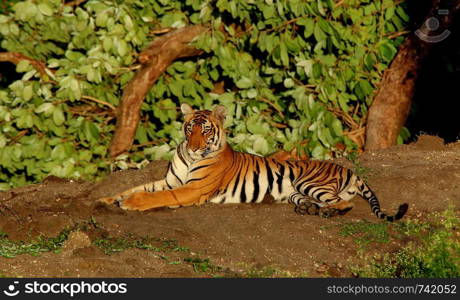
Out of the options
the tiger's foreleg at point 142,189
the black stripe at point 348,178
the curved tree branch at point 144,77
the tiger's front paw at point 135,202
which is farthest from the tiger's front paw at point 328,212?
the curved tree branch at point 144,77

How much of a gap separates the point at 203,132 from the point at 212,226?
1.22 metres

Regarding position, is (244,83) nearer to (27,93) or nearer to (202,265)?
(27,93)

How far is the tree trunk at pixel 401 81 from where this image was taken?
9.10 meters

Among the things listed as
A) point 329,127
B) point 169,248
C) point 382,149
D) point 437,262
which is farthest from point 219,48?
point 437,262

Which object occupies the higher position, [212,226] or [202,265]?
[202,265]

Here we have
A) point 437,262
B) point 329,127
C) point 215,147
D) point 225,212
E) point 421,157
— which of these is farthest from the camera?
point 329,127

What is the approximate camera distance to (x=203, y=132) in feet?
24.4

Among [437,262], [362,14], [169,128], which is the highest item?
[362,14]

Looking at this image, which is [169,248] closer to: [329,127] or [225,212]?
[225,212]

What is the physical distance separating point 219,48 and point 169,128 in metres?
1.10

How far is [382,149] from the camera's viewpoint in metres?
8.75

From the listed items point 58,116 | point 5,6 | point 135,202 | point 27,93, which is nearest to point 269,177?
point 135,202

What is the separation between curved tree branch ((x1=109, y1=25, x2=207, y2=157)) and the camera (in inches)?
372

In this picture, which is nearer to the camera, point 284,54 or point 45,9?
point 284,54
